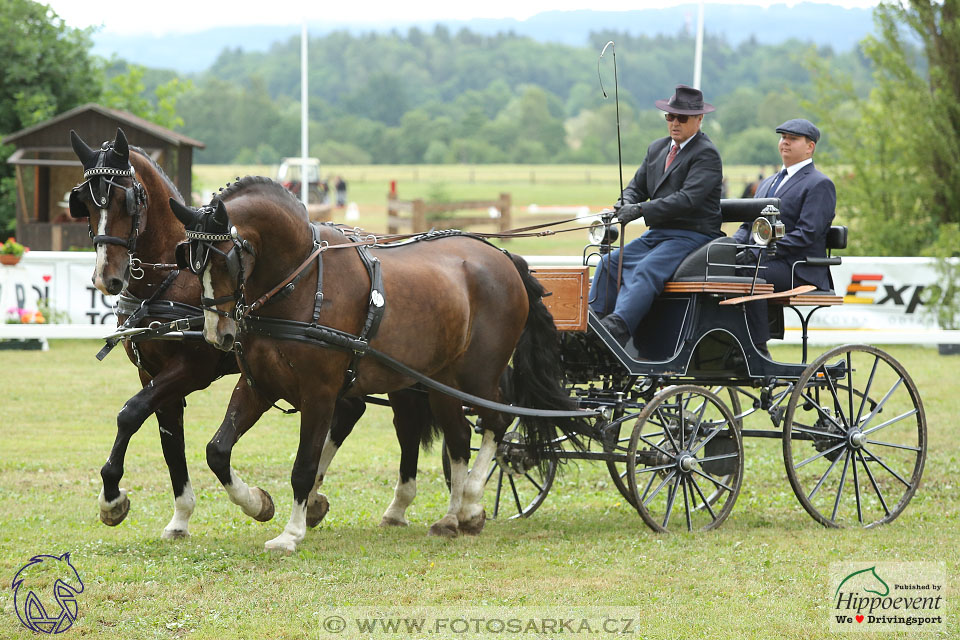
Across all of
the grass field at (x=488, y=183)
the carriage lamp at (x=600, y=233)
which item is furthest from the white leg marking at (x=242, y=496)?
the grass field at (x=488, y=183)

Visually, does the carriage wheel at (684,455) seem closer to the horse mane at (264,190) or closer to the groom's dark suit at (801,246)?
the groom's dark suit at (801,246)

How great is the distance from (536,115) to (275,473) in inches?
3633

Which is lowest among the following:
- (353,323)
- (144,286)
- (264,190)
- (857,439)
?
(857,439)

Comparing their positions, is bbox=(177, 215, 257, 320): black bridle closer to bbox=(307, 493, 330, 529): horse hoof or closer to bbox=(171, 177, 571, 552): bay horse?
bbox=(171, 177, 571, 552): bay horse

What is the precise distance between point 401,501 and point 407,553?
914mm

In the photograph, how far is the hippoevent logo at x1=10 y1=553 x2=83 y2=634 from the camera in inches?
194

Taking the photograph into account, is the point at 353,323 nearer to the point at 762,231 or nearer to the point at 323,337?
the point at 323,337

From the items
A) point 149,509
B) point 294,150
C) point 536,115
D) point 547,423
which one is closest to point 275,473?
point 149,509

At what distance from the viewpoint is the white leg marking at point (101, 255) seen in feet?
19.5

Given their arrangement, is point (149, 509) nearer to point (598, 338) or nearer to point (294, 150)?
point (598, 338)

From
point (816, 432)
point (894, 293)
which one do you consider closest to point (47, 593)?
point (816, 432)

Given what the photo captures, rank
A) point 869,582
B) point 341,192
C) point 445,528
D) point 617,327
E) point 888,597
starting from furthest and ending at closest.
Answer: point 341,192
point 617,327
point 445,528
point 869,582
point 888,597

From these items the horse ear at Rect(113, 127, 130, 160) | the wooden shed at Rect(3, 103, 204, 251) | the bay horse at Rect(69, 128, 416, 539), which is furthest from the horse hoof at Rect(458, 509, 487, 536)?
the wooden shed at Rect(3, 103, 204, 251)

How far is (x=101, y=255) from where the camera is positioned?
5.97 m
